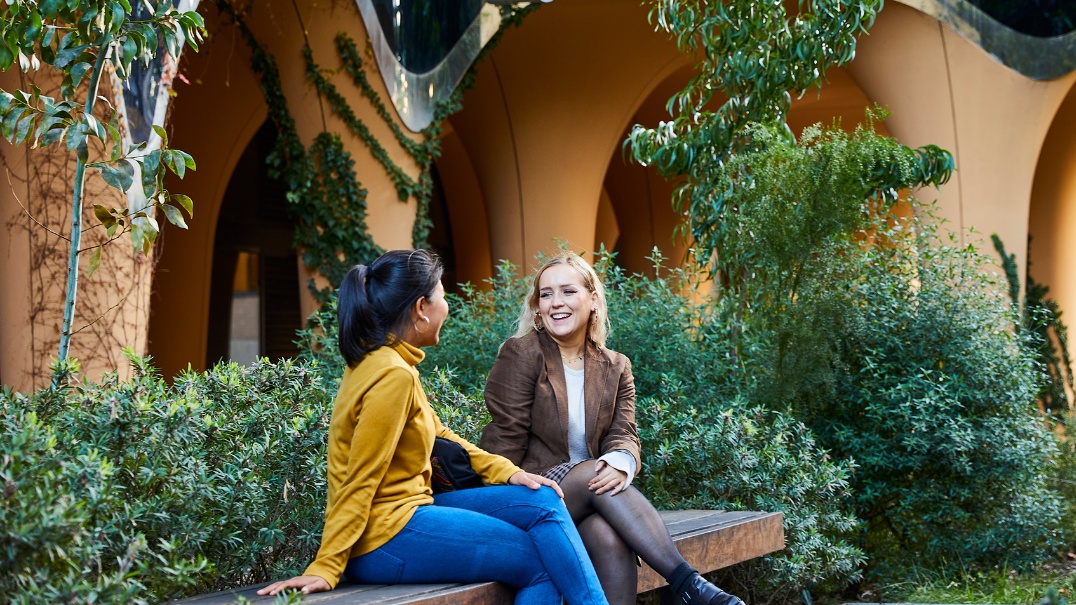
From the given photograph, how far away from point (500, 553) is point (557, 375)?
32.8 inches

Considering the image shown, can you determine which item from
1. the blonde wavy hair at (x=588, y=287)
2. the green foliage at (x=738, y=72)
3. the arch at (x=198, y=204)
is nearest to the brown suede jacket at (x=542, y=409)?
the blonde wavy hair at (x=588, y=287)

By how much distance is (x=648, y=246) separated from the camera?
1602 cm

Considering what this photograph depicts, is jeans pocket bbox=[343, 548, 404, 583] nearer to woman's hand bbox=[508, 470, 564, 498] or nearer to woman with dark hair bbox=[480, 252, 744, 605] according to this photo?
woman's hand bbox=[508, 470, 564, 498]

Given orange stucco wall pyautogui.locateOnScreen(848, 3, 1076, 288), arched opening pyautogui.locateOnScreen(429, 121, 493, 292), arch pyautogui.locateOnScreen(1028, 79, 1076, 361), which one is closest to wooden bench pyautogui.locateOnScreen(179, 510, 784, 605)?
orange stucco wall pyautogui.locateOnScreen(848, 3, 1076, 288)

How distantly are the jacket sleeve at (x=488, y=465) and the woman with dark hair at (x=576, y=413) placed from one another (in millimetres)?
295

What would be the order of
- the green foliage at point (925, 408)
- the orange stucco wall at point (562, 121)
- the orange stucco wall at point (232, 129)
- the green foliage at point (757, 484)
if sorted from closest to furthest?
1. the green foliage at point (757, 484)
2. the green foliage at point (925, 408)
3. the orange stucco wall at point (232, 129)
4. the orange stucco wall at point (562, 121)

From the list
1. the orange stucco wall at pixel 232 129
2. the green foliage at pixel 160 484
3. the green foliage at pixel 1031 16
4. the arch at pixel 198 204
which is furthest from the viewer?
the arch at pixel 198 204

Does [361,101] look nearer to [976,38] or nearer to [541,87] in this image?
[541,87]

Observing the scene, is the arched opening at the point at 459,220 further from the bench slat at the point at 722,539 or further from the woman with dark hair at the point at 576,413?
the woman with dark hair at the point at 576,413

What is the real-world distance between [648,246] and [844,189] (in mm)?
11074

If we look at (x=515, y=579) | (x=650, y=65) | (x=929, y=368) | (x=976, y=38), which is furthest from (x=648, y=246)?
(x=515, y=579)

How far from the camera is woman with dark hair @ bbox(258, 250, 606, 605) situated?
8.02 feet

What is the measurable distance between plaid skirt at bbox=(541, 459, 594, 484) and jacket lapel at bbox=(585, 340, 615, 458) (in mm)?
141

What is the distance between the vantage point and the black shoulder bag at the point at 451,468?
2.82 meters
